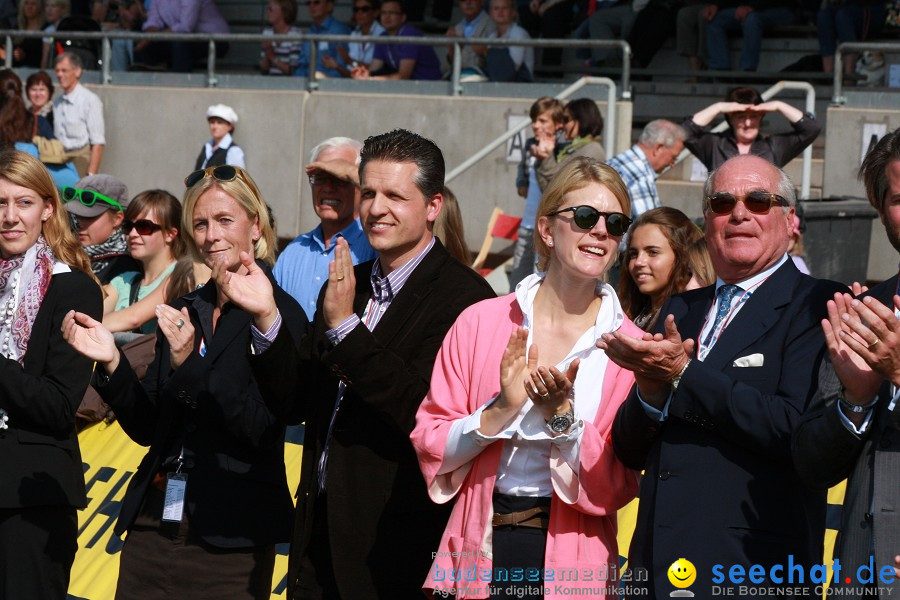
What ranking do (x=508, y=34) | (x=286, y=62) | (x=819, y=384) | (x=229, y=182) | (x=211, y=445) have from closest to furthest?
(x=819, y=384) → (x=211, y=445) → (x=229, y=182) → (x=508, y=34) → (x=286, y=62)

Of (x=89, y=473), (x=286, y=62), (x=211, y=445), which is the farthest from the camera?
(x=286, y=62)

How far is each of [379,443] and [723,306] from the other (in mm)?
1245

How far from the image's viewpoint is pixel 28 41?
17047 millimetres

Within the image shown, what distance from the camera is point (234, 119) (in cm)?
1425

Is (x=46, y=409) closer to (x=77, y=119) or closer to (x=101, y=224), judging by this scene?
(x=101, y=224)

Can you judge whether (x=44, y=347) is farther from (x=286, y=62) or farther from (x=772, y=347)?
(x=286, y=62)

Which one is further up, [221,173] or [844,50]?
[844,50]

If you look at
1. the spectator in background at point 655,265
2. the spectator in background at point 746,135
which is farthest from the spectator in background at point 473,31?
the spectator in background at point 655,265

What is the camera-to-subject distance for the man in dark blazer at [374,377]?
4.15m

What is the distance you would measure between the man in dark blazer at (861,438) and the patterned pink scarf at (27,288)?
9.38ft

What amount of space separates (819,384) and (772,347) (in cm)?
19

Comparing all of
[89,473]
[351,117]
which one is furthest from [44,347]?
[351,117]

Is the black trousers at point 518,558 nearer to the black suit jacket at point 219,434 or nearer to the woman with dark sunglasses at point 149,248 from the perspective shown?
the black suit jacket at point 219,434

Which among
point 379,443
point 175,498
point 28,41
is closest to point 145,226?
point 175,498
